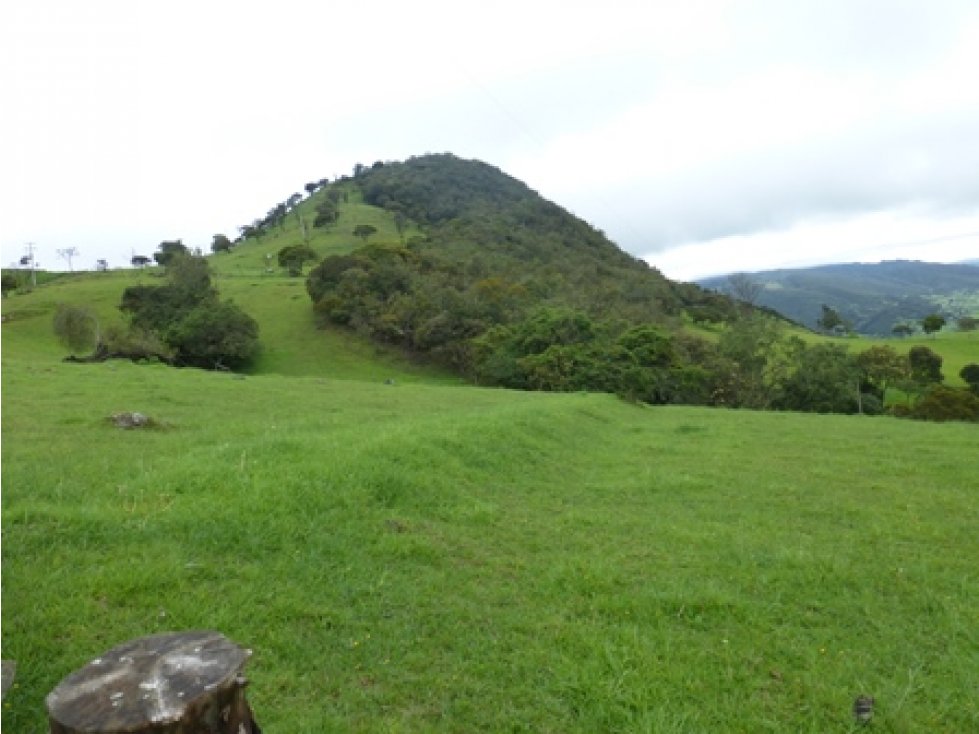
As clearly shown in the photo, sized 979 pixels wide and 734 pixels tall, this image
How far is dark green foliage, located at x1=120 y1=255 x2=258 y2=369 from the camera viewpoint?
165 feet

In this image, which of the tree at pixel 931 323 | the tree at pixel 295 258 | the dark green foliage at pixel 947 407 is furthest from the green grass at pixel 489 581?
the tree at pixel 931 323

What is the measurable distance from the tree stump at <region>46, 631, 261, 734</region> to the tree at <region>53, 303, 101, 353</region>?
4787 centimetres

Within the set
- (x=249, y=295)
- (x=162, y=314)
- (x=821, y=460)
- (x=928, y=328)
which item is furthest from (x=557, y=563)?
(x=928, y=328)

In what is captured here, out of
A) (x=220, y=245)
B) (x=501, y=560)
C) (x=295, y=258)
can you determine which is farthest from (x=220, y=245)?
(x=501, y=560)

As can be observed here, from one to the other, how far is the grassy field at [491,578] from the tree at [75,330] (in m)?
35.0

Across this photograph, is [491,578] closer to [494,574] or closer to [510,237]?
[494,574]

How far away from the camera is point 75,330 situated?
45500 millimetres

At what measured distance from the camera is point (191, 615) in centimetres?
589

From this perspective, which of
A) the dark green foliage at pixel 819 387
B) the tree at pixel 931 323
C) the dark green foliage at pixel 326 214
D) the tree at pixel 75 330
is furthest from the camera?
the dark green foliage at pixel 326 214

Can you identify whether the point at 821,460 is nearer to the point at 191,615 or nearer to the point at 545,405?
the point at 545,405

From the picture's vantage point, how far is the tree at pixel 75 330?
4528 cm

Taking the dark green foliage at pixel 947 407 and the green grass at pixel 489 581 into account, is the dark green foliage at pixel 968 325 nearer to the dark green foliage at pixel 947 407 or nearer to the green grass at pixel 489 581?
the dark green foliage at pixel 947 407

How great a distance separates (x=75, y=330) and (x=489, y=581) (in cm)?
4757

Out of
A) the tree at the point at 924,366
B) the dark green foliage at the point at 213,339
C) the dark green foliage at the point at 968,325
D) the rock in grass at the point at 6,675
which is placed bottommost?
the tree at the point at 924,366
